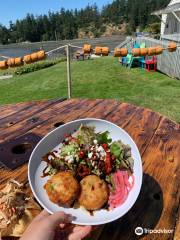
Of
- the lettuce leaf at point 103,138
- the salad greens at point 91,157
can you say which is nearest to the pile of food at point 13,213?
the salad greens at point 91,157

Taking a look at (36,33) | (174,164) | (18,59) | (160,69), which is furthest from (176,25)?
(36,33)

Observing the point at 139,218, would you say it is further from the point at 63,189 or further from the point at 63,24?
the point at 63,24

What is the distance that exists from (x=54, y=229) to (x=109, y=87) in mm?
8971

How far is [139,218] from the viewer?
1.48 meters

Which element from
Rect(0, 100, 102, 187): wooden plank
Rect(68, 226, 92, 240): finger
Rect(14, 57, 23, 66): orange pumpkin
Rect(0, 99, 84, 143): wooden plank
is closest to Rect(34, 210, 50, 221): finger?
→ Rect(68, 226, 92, 240): finger

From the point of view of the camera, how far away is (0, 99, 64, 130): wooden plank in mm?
2830

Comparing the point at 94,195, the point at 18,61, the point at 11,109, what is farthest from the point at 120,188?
the point at 18,61

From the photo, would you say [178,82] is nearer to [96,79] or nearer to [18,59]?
[96,79]

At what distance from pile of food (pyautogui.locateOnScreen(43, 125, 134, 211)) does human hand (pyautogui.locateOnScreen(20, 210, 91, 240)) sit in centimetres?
11

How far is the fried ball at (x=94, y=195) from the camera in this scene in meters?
1.35

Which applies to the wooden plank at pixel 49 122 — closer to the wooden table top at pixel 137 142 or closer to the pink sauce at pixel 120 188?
the wooden table top at pixel 137 142

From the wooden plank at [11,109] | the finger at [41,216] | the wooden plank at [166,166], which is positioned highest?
the finger at [41,216]

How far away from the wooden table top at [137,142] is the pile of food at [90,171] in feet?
0.58

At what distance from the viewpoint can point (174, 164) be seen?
1952 mm
